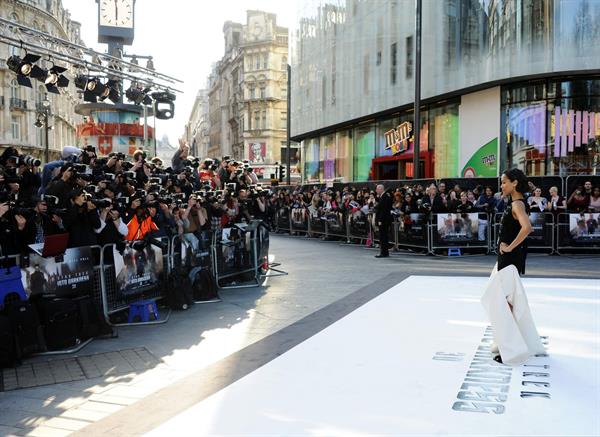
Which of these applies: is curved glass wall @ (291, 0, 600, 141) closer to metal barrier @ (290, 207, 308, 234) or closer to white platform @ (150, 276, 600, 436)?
metal barrier @ (290, 207, 308, 234)

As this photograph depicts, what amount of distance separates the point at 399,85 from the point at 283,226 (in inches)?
356

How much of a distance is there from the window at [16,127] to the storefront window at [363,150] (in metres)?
41.3

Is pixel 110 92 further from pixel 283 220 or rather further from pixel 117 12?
pixel 117 12

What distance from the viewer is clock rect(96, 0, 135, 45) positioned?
5447 centimetres

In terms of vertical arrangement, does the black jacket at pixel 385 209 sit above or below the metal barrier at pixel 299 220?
above

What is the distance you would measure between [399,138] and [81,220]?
80.9ft

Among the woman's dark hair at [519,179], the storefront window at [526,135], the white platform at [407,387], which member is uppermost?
the storefront window at [526,135]

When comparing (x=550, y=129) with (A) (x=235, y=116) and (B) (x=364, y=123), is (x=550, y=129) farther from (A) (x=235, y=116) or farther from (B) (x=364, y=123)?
(A) (x=235, y=116)

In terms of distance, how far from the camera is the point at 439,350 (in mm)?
6566

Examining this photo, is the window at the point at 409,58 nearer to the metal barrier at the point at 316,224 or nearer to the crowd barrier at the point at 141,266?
the metal barrier at the point at 316,224

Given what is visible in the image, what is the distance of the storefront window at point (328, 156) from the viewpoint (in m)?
40.4

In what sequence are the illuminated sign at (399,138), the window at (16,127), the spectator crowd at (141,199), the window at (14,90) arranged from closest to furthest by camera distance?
1. the spectator crowd at (141,199)
2. the illuminated sign at (399,138)
3. the window at (14,90)
4. the window at (16,127)

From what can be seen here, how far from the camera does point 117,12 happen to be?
55.8 metres

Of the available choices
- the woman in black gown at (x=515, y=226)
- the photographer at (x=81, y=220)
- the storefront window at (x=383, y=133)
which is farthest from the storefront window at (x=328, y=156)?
the woman in black gown at (x=515, y=226)
